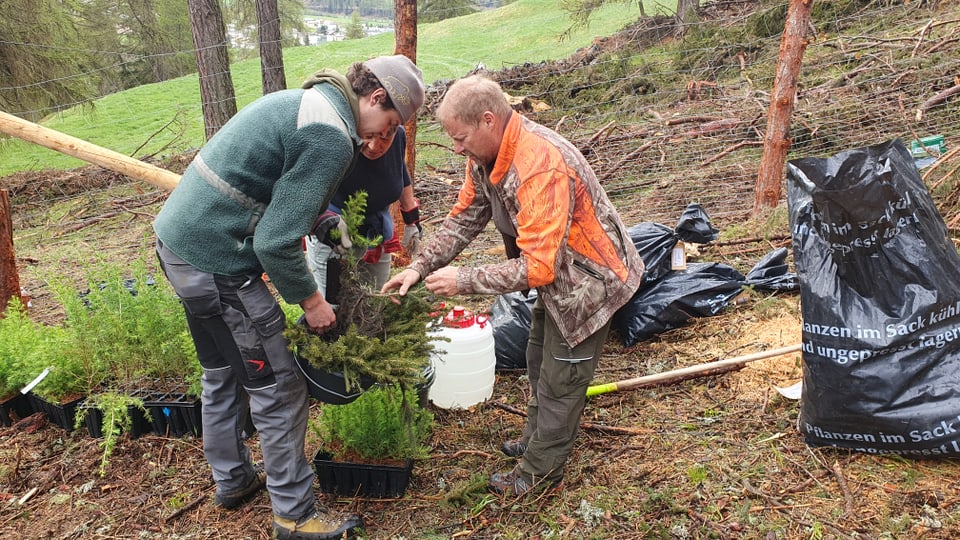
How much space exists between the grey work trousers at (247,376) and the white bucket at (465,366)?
97 cm

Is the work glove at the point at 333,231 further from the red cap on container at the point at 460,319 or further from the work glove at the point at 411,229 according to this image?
the work glove at the point at 411,229

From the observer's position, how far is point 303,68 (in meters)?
19.8

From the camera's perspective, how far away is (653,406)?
314 centimetres

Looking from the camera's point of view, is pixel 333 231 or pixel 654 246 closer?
pixel 333 231

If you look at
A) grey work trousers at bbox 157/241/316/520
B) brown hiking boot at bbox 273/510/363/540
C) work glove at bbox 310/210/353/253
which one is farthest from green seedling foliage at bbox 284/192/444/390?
brown hiking boot at bbox 273/510/363/540

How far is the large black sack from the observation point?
7.52 ft

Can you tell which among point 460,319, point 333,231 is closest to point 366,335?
point 333,231

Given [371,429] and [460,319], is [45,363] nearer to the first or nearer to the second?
[371,429]

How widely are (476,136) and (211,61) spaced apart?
20.0 ft

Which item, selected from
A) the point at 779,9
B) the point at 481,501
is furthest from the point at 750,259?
the point at 779,9

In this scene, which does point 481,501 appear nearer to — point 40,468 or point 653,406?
point 653,406

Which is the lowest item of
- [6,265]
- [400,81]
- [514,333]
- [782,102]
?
[514,333]

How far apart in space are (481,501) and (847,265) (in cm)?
171

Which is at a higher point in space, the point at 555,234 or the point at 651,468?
the point at 555,234
